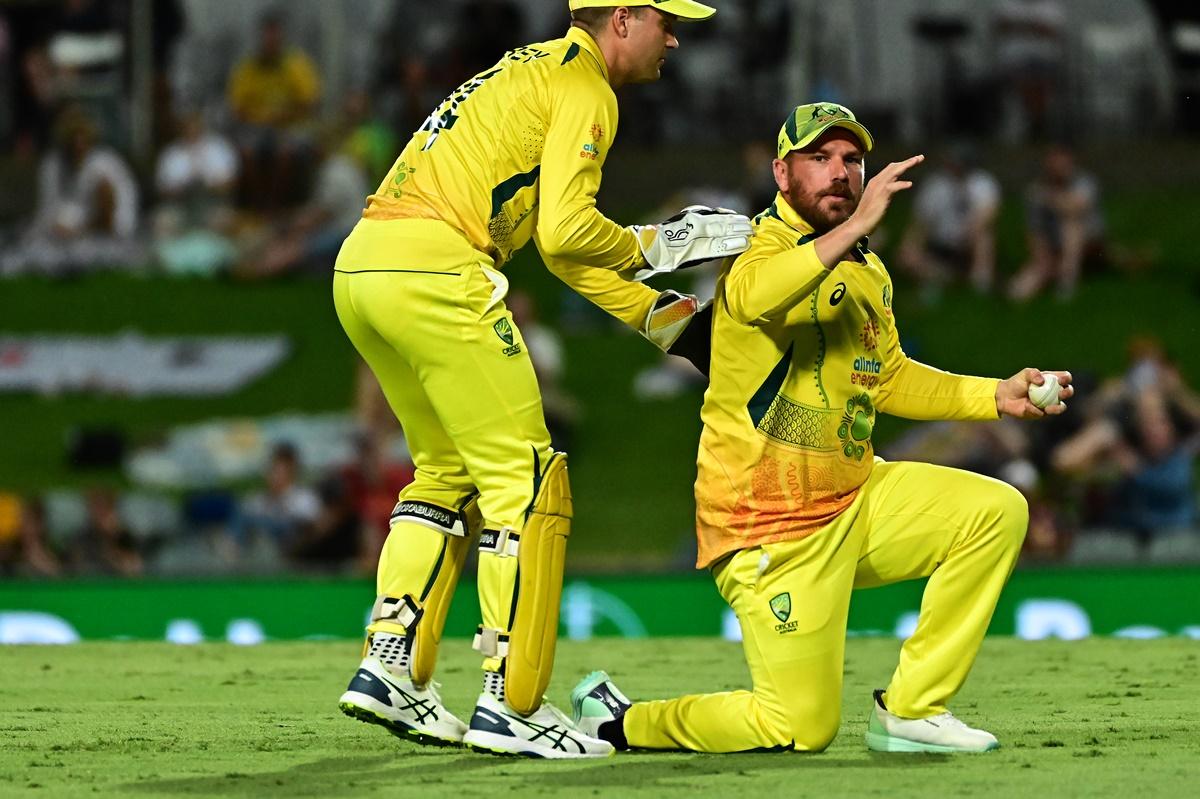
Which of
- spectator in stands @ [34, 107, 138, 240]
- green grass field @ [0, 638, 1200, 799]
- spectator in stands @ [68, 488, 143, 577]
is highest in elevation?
spectator in stands @ [34, 107, 138, 240]

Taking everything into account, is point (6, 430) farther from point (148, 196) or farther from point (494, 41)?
point (494, 41)

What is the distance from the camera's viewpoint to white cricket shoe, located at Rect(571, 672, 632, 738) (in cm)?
557

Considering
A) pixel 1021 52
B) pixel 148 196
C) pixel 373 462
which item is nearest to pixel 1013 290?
pixel 1021 52

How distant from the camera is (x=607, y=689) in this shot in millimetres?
5602

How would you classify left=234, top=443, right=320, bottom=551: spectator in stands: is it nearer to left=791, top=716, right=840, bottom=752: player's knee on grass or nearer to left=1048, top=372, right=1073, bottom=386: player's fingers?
left=791, top=716, right=840, bottom=752: player's knee on grass

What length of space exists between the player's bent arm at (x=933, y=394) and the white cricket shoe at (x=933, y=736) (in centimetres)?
86

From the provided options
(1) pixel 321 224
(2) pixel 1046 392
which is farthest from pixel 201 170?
(2) pixel 1046 392

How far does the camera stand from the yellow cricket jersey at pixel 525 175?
5.32 m

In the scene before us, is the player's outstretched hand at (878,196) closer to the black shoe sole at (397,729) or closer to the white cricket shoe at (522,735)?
the white cricket shoe at (522,735)

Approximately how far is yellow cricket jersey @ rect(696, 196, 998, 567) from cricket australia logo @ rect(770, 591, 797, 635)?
A: 0.16 m

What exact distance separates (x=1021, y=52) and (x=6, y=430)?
8744 millimetres

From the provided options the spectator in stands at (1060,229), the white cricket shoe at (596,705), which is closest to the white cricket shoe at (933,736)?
the white cricket shoe at (596,705)

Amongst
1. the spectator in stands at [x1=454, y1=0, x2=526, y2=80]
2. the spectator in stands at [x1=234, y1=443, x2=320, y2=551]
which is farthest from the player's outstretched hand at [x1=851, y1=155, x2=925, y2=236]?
A: the spectator in stands at [x1=454, y1=0, x2=526, y2=80]

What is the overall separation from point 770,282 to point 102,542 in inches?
319
